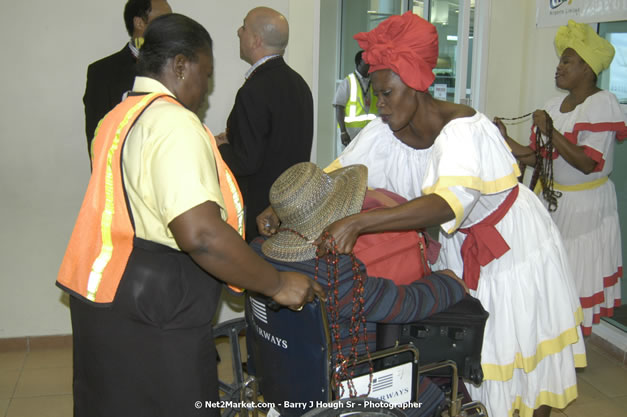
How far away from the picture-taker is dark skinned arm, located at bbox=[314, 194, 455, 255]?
5.22 feet

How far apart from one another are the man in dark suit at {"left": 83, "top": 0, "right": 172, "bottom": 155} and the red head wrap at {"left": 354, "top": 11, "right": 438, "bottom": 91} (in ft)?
5.33

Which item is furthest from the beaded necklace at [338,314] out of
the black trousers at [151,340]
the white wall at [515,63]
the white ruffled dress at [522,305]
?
the white wall at [515,63]

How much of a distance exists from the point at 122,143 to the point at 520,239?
4.47ft

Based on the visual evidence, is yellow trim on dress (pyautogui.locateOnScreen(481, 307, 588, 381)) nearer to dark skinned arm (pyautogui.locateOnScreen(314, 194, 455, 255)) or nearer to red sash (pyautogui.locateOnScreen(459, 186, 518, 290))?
red sash (pyautogui.locateOnScreen(459, 186, 518, 290))

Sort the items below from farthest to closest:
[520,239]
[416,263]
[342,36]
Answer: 1. [342,36]
2. [520,239]
3. [416,263]

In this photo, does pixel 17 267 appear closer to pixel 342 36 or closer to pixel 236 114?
pixel 236 114

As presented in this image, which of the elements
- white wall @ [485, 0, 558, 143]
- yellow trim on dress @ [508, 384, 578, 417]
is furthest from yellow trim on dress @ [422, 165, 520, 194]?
white wall @ [485, 0, 558, 143]

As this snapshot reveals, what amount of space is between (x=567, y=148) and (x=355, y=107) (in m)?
2.17

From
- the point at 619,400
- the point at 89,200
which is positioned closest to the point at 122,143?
the point at 89,200

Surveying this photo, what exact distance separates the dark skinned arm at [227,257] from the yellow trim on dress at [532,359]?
0.84 meters

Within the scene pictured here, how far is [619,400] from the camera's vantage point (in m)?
3.10

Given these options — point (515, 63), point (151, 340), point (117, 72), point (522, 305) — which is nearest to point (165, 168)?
point (151, 340)

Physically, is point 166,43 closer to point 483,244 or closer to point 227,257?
point 227,257

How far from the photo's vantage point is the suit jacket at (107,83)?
3070 mm
